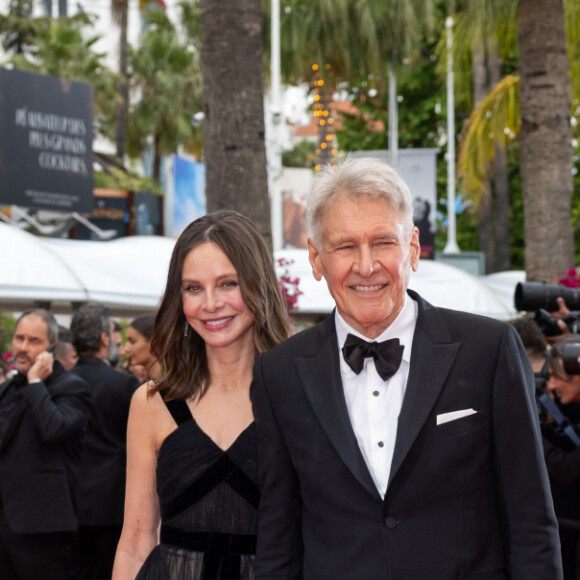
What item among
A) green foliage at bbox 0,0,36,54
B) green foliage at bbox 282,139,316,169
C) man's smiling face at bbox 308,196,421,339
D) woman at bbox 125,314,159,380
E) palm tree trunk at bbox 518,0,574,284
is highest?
green foliage at bbox 0,0,36,54

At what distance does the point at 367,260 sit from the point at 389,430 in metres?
0.43

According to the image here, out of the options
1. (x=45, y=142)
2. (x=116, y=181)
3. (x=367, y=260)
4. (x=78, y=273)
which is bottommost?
(x=78, y=273)

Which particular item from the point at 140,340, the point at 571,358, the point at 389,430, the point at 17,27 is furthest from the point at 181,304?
the point at 17,27

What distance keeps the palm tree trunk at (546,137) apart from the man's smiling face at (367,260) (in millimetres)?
7029

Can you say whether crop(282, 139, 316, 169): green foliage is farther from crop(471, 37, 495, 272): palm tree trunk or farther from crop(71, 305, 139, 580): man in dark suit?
crop(71, 305, 139, 580): man in dark suit

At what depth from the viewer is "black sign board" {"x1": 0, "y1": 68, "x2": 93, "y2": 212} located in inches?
695

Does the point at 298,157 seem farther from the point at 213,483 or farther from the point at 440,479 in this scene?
the point at 440,479

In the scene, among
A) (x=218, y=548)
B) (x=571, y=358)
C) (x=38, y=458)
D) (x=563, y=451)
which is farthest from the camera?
(x=38, y=458)

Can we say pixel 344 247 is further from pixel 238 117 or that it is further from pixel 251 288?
pixel 238 117

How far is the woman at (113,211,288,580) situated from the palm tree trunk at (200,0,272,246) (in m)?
4.12

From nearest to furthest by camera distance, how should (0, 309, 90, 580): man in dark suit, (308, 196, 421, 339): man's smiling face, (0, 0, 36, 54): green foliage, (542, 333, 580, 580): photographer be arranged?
(308, 196, 421, 339): man's smiling face → (542, 333, 580, 580): photographer → (0, 309, 90, 580): man in dark suit → (0, 0, 36, 54): green foliage

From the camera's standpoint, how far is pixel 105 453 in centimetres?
710

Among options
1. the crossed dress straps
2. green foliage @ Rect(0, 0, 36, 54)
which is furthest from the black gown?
green foliage @ Rect(0, 0, 36, 54)

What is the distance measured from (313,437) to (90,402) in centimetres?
438
